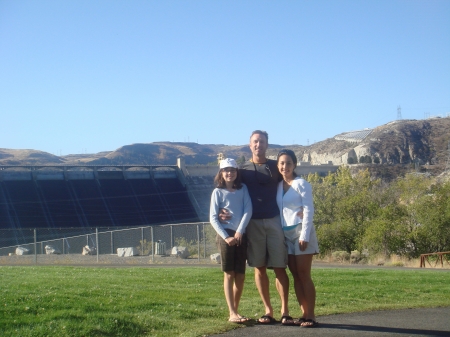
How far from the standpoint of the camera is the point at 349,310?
287 inches

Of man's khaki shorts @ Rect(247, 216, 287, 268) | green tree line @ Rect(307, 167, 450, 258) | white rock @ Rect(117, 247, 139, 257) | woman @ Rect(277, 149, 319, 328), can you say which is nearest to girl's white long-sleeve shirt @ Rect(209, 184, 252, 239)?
man's khaki shorts @ Rect(247, 216, 287, 268)

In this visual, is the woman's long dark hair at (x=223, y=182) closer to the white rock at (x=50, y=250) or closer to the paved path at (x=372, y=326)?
the paved path at (x=372, y=326)

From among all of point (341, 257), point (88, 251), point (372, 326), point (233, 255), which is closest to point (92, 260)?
point (88, 251)

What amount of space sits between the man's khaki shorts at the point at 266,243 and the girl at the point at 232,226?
0.33 ft

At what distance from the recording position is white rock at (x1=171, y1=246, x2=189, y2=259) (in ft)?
71.0

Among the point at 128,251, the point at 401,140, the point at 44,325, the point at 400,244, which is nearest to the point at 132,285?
the point at 44,325

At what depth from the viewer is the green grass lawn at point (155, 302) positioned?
19.2 feet

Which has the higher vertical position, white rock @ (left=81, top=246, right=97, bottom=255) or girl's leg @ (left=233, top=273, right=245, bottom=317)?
girl's leg @ (left=233, top=273, right=245, bottom=317)

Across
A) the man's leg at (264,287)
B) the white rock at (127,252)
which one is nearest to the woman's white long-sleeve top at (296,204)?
the man's leg at (264,287)

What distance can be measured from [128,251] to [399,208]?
15554 mm

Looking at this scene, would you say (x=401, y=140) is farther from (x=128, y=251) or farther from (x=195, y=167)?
(x=128, y=251)

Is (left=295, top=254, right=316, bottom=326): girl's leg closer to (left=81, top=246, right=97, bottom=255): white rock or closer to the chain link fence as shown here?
the chain link fence

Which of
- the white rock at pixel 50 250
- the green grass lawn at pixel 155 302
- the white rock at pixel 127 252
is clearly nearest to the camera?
the green grass lawn at pixel 155 302

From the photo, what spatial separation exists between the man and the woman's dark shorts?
0.09 m
